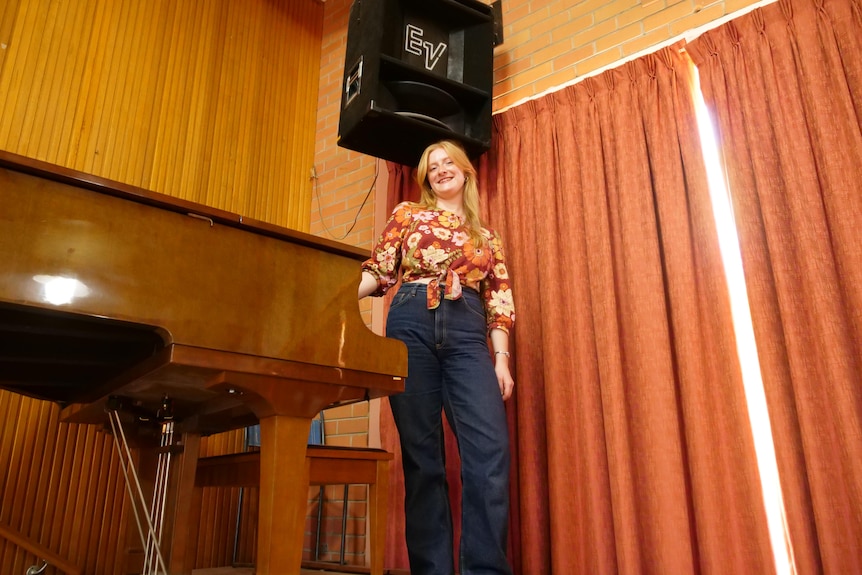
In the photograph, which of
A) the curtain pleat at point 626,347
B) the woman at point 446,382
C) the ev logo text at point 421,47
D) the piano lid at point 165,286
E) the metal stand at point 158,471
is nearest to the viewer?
the piano lid at point 165,286

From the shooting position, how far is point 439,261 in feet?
6.30

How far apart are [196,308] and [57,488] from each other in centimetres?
174

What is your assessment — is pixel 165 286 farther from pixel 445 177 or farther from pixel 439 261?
pixel 445 177

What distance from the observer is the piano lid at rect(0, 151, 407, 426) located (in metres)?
1.09

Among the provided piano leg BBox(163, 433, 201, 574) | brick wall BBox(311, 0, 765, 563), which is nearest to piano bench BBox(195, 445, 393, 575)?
piano leg BBox(163, 433, 201, 574)

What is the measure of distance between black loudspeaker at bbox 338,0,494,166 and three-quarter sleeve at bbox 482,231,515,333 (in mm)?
682

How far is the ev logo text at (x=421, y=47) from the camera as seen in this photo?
250cm

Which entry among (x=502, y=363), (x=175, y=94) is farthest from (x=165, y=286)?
(x=175, y=94)

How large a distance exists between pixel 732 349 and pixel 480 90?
4.45 feet

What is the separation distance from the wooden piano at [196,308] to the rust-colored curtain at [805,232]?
1108 mm

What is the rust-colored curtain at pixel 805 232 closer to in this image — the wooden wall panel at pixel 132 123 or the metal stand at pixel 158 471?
the metal stand at pixel 158 471

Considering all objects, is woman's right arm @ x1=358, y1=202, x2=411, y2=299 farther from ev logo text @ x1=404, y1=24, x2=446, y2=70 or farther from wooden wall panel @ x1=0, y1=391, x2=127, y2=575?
wooden wall panel @ x1=0, y1=391, x2=127, y2=575

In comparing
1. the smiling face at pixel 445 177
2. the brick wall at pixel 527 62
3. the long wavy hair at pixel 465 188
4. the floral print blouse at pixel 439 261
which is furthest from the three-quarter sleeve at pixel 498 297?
the brick wall at pixel 527 62

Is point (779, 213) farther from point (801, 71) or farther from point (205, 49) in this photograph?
point (205, 49)
